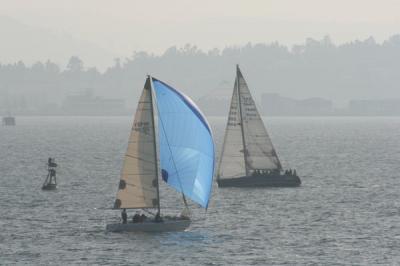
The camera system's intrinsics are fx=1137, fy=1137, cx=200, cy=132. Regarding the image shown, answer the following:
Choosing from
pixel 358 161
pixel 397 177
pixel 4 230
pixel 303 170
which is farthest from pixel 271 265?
pixel 358 161

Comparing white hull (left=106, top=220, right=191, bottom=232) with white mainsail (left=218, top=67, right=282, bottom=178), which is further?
white mainsail (left=218, top=67, right=282, bottom=178)

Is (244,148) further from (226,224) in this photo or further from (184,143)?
(184,143)

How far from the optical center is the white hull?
6531 centimetres

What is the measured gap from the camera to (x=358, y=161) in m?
140

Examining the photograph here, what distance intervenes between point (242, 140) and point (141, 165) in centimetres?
2891

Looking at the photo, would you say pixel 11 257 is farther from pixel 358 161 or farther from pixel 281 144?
pixel 281 144

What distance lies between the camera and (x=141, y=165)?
6525 centimetres

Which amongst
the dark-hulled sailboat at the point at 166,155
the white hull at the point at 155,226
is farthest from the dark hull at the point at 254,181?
the white hull at the point at 155,226

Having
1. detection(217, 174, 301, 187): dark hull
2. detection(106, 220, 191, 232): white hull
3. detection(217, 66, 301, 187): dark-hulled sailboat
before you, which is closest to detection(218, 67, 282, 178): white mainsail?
detection(217, 66, 301, 187): dark-hulled sailboat

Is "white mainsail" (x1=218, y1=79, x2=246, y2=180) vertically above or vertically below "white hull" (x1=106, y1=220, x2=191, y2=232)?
above

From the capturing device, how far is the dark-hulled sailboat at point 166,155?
6309cm

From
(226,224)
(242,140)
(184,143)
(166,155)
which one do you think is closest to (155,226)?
(166,155)

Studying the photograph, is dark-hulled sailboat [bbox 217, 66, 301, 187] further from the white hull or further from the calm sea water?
the white hull

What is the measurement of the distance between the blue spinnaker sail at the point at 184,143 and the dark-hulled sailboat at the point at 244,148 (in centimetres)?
2797
